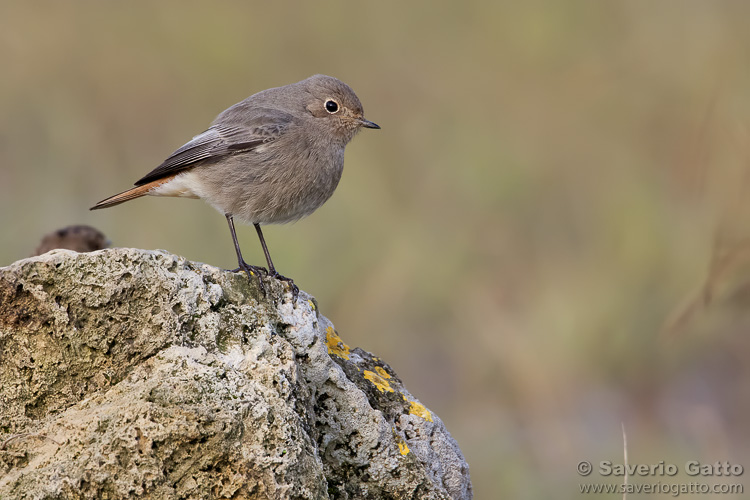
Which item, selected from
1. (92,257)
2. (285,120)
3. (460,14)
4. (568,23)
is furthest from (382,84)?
(92,257)

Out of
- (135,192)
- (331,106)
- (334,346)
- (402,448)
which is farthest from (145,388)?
(331,106)

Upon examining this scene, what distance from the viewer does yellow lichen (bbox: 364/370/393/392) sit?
4273 millimetres

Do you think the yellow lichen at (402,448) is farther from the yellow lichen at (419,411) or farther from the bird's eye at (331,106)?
the bird's eye at (331,106)

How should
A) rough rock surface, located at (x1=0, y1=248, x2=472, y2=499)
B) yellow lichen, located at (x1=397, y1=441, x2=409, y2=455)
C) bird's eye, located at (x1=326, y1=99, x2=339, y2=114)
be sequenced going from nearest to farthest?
rough rock surface, located at (x1=0, y1=248, x2=472, y2=499)
yellow lichen, located at (x1=397, y1=441, x2=409, y2=455)
bird's eye, located at (x1=326, y1=99, x2=339, y2=114)

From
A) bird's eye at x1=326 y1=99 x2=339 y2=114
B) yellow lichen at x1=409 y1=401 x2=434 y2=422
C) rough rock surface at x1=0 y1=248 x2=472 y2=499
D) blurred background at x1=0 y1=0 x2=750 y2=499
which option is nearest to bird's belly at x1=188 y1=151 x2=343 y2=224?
bird's eye at x1=326 y1=99 x2=339 y2=114

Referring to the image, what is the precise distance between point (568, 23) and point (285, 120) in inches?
216

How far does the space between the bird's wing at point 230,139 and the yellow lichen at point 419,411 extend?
2169 millimetres

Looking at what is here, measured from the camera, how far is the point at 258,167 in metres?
5.69

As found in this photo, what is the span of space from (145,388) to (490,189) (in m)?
6.77

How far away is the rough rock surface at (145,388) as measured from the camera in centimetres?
315

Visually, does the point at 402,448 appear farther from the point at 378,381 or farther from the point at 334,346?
the point at 334,346

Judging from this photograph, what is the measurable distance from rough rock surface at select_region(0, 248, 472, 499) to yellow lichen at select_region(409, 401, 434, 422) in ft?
1.88

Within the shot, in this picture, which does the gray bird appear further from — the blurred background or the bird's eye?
the blurred background

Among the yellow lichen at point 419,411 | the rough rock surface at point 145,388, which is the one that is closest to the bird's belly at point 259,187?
the yellow lichen at point 419,411
